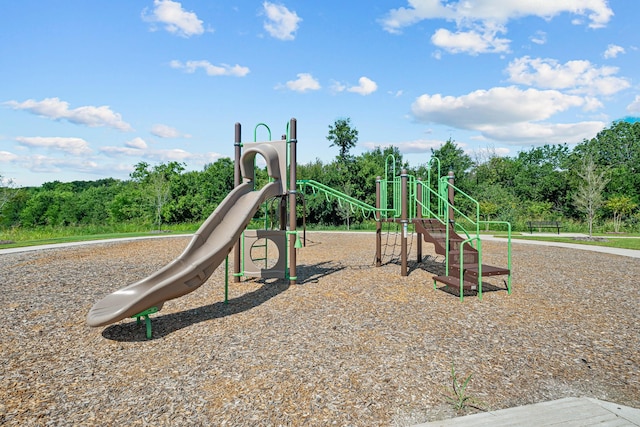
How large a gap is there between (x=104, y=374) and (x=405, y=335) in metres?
3.45

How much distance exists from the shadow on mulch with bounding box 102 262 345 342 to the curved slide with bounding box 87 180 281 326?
0.43m

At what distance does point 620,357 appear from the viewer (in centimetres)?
428

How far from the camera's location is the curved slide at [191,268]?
4.74 metres

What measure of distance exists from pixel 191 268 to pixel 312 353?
2173 mm

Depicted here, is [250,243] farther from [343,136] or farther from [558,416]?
[343,136]

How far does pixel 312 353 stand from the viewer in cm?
427

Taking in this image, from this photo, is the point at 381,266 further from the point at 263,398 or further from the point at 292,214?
the point at 263,398

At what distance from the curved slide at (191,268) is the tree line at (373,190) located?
580 inches

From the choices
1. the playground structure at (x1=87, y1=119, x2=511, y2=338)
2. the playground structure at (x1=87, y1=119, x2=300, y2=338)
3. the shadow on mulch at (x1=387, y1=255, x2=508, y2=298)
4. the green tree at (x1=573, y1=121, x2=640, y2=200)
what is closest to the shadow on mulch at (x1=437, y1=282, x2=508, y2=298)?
the shadow on mulch at (x1=387, y1=255, x2=508, y2=298)

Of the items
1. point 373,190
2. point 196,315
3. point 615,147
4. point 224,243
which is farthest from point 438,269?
point 615,147

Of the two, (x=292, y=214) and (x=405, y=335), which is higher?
(x=292, y=214)

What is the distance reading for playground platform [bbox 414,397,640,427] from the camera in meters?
2.85

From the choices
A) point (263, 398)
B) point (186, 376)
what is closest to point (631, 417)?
point (263, 398)

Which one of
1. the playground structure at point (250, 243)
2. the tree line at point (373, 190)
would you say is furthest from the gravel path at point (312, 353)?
the tree line at point (373, 190)
